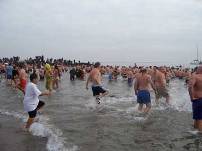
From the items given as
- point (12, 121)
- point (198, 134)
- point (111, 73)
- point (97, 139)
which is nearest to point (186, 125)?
point (198, 134)

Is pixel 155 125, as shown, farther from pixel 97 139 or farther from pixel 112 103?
pixel 112 103

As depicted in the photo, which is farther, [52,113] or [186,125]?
[52,113]

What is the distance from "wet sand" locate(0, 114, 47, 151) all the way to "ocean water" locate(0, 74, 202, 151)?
24cm

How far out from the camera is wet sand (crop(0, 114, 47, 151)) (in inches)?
352

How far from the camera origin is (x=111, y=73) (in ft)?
133

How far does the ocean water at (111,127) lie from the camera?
9.33 meters

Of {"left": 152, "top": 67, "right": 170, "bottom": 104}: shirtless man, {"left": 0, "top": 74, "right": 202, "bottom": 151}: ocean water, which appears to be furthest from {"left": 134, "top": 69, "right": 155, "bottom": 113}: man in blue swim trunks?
{"left": 152, "top": 67, "right": 170, "bottom": 104}: shirtless man

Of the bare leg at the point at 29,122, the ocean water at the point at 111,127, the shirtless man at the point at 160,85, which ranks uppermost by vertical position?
the shirtless man at the point at 160,85

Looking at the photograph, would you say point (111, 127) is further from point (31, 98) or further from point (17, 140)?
point (17, 140)

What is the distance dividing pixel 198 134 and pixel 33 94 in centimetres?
416

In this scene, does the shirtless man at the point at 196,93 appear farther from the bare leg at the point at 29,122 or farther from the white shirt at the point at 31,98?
the bare leg at the point at 29,122

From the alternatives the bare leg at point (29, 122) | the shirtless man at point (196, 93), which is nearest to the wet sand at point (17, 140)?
the bare leg at point (29, 122)

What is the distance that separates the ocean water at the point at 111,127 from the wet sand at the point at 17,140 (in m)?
0.24

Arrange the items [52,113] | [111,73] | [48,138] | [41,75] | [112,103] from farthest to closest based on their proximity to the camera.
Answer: [111,73] → [41,75] → [112,103] → [52,113] → [48,138]
